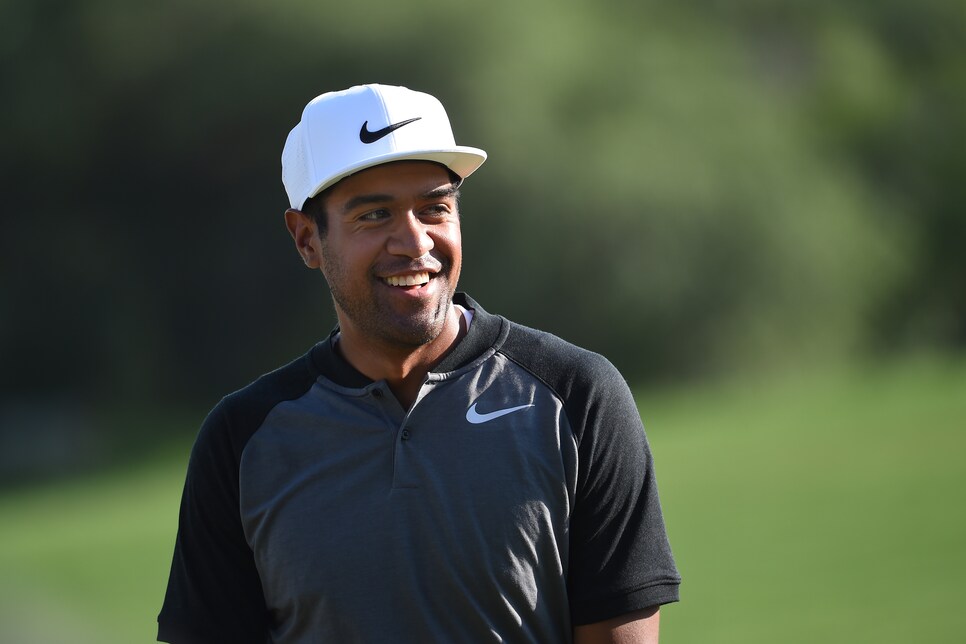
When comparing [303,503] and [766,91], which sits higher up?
[766,91]

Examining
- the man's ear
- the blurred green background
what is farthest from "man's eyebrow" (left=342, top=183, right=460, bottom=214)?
the blurred green background

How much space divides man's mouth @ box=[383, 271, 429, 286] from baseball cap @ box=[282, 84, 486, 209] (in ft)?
0.64

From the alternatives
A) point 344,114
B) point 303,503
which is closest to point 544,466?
point 303,503

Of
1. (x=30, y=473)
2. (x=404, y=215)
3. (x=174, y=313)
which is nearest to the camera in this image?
(x=404, y=215)

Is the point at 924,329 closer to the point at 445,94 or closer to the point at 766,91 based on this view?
the point at 766,91

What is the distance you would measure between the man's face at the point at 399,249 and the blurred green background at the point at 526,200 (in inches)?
541

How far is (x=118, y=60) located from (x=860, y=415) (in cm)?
1087

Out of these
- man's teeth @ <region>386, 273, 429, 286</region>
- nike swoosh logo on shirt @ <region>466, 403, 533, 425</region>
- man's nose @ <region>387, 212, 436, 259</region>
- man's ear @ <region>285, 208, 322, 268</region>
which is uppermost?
man's ear @ <region>285, 208, 322, 268</region>

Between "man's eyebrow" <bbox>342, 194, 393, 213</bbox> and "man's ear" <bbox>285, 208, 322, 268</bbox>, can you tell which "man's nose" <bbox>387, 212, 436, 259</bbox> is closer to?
"man's eyebrow" <bbox>342, 194, 393, 213</bbox>

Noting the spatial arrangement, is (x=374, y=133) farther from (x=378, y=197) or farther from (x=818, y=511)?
(x=818, y=511)

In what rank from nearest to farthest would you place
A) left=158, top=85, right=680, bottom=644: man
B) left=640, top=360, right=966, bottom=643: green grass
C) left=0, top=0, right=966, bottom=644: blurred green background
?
left=158, top=85, right=680, bottom=644: man, left=640, top=360, right=966, bottom=643: green grass, left=0, top=0, right=966, bottom=644: blurred green background

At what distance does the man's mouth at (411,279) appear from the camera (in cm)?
240

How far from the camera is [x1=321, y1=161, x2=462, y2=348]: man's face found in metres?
2.40

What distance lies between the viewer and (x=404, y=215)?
95.3 inches
